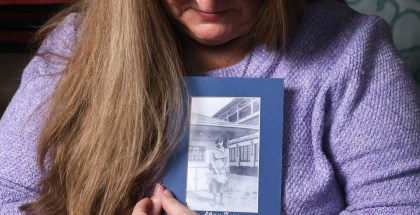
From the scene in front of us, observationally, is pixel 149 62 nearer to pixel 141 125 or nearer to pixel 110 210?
pixel 141 125

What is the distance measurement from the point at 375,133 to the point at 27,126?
1.71 ft

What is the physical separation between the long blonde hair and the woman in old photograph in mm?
64

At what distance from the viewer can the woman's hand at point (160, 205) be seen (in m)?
0.84

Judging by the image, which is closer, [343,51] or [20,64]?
[343,51]

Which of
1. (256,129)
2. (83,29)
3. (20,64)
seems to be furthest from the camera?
(20,64)

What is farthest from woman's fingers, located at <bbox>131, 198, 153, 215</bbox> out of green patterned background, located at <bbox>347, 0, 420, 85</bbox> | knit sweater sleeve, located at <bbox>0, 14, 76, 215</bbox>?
green patterned background, located at <bbox>347, 0, 420, 85</bbox>

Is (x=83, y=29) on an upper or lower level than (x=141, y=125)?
upper

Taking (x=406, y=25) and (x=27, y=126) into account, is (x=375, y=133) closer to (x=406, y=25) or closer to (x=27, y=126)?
(x=406, y=25)

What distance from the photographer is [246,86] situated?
86 cm

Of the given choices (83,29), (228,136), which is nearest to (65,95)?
(83,29)

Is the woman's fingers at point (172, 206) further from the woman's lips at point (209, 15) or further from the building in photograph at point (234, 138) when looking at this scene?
the woman's lips at point (209, 15)

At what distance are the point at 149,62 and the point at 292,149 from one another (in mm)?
245

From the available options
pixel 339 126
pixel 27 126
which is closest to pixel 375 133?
pixel 339 126

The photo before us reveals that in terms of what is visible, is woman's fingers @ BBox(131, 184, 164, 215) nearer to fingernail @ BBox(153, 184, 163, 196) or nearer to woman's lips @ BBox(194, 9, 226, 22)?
fingernail @ BBox(153, 184, 163, 196)
